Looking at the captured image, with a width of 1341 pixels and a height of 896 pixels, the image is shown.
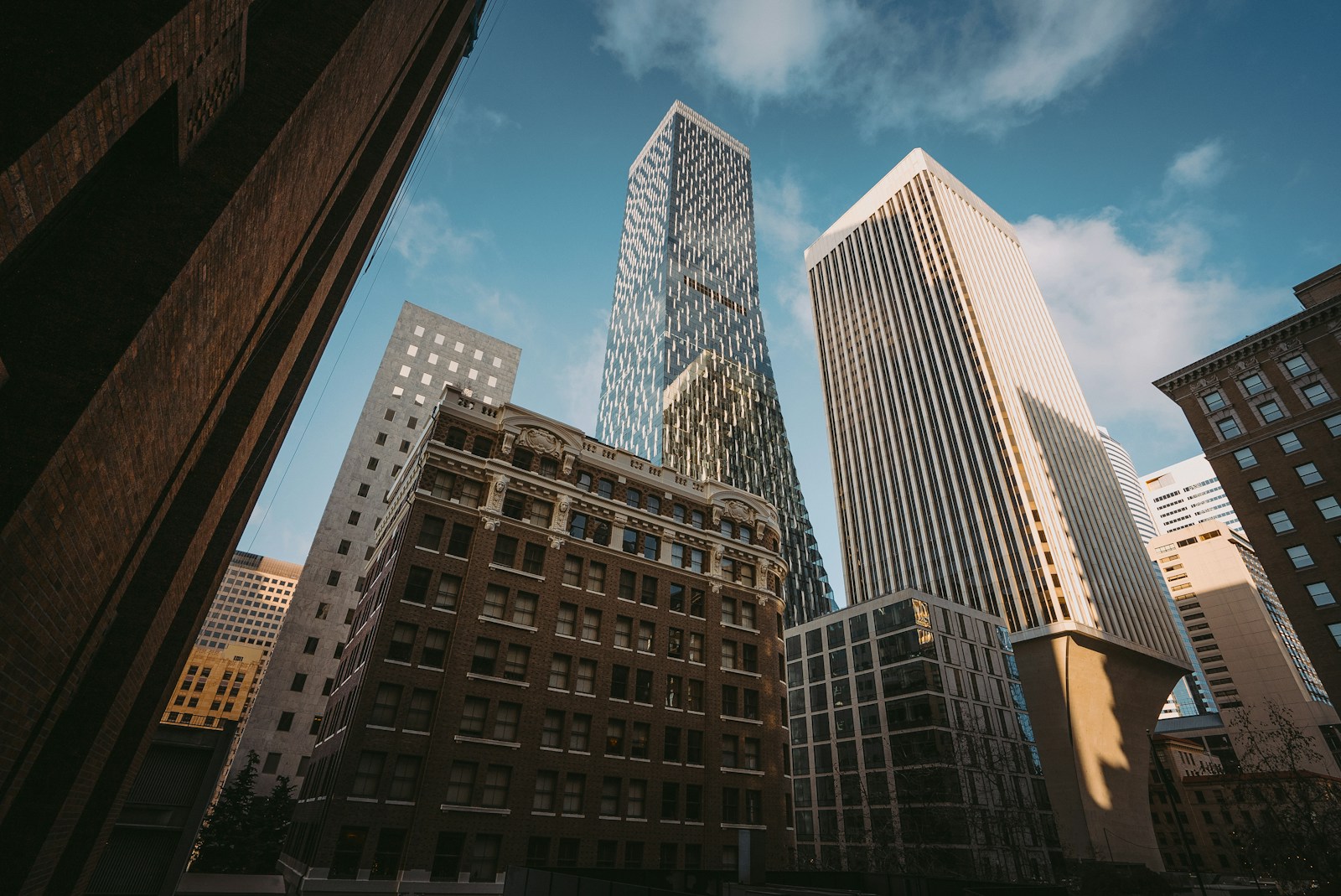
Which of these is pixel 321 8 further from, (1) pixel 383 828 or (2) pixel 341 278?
(1) pixel 383 828

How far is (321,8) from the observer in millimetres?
8898

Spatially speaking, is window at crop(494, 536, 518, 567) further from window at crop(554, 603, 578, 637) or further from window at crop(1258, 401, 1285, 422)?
window at crop(1258, 401, 1285, 422)

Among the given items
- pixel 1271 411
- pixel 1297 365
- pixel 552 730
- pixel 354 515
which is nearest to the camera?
pixel 552 730

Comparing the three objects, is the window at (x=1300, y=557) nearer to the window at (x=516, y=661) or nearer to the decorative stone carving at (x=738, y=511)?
the decorative stone carving at (x=738, y=511)

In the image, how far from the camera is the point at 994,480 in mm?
83562

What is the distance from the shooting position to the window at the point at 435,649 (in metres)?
33.6

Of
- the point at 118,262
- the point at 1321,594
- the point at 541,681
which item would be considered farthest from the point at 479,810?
the point at 1321,594

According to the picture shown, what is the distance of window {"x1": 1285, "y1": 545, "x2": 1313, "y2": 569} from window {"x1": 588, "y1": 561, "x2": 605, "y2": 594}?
5335 centimetres

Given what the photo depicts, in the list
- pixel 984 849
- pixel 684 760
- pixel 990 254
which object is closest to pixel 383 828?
pixel 684 760

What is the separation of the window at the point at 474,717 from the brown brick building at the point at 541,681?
12 cm

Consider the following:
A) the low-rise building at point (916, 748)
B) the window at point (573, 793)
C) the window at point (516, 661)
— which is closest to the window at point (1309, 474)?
the low-rise building at point (916, 748)

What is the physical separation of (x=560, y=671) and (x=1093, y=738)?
64.0m

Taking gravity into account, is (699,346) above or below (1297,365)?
above

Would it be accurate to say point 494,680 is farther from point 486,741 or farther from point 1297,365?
point 1297,365
